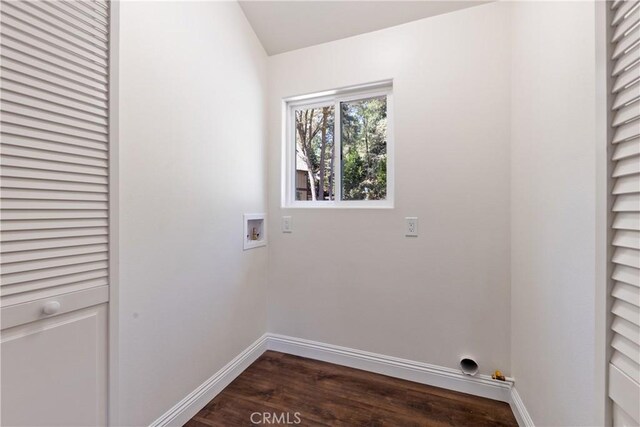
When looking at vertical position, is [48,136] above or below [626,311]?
above

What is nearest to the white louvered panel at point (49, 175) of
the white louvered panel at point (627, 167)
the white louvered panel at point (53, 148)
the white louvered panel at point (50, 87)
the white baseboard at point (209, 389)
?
the white louvered panel at point (53, 148)

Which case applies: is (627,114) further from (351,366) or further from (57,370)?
(351,366)

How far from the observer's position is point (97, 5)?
3.11 ft

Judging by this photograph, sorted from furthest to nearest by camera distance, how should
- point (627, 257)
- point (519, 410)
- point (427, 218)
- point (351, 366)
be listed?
point (351, 366) < point (427, 218) < point (519, 410) < point (627, 257)

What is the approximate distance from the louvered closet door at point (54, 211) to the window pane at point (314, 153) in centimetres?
146

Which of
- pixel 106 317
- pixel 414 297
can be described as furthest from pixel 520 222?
pixel 106 317

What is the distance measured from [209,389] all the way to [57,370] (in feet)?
3.20

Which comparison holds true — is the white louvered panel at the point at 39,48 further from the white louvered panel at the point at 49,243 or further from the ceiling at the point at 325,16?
the ceiling at the point at 325,16

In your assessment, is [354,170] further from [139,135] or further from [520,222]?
[139,135]

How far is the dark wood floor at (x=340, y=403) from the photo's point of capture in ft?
4.94

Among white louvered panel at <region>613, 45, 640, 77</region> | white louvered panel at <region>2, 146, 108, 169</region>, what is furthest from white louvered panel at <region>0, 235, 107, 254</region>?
white louvered panel at <region>613, 45, 640, 77</region>

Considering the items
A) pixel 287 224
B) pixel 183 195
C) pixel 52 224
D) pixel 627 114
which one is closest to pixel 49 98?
pixel 52 224

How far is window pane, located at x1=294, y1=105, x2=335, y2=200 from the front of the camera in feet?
7.31

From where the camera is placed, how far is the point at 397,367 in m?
1.89
